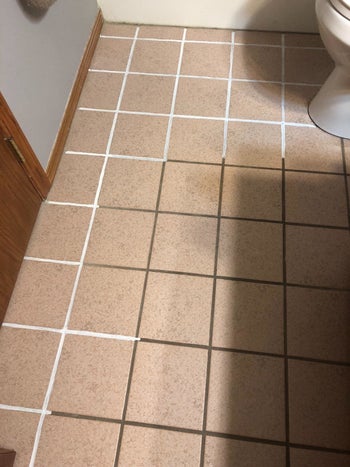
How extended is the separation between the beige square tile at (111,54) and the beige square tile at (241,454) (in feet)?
4.37

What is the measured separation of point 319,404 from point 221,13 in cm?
143

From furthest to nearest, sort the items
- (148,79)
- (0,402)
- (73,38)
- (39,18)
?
(148,79) < (73,38) < (39,18) < (0,402)

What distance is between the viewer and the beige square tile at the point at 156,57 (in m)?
1.45

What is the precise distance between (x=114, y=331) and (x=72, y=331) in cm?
12

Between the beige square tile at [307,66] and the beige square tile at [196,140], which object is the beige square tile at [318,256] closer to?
the beige square tile at [196,140]

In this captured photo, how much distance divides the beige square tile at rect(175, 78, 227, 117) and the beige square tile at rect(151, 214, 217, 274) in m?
0.44

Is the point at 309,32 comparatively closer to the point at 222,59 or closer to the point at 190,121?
the point at 222,59

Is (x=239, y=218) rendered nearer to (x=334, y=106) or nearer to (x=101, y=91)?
(x=334, y=106)

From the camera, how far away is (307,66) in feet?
4.65

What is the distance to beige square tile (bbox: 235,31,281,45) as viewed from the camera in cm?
149

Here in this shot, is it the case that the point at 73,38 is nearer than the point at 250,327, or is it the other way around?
the point at 250,327

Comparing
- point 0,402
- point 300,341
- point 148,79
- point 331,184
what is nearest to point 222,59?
point 148,79

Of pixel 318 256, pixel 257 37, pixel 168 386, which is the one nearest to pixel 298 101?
pixel 257 37

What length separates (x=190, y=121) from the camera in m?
1.32
